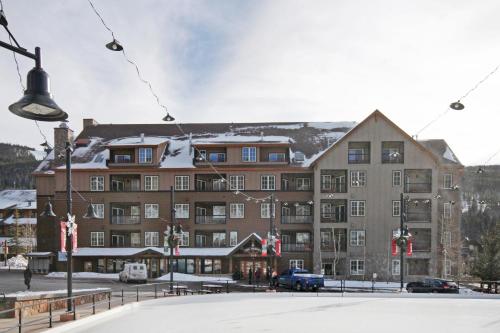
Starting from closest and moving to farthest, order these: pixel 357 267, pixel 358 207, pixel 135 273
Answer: pixel 135 273, pixel 357 267, pixel 358 207

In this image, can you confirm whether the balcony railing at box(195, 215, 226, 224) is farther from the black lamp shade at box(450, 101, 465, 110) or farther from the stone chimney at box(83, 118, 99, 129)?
the black lamp shade at box(450, 101, 465, 110)

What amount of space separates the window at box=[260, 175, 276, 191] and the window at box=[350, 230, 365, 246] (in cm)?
926

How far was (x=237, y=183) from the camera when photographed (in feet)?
143

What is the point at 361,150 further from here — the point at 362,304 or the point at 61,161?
the point at 61,161

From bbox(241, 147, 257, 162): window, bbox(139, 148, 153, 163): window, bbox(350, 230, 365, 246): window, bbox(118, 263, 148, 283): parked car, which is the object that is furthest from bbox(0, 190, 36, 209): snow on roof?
bbox(350, 230, 365, 246): window

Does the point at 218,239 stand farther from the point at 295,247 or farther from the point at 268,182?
the point at 295,247

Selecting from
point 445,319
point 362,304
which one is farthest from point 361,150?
point 445,319

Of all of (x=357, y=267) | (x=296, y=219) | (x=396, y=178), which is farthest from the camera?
(x=296, y=219)

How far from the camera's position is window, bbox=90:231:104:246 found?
4359cm

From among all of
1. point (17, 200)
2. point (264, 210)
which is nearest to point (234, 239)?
point (264, 210)

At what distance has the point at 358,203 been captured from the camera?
4181 centimetres

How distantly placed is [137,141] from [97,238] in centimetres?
1107

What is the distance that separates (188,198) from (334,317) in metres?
29.2

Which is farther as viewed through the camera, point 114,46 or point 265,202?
point 265,202
